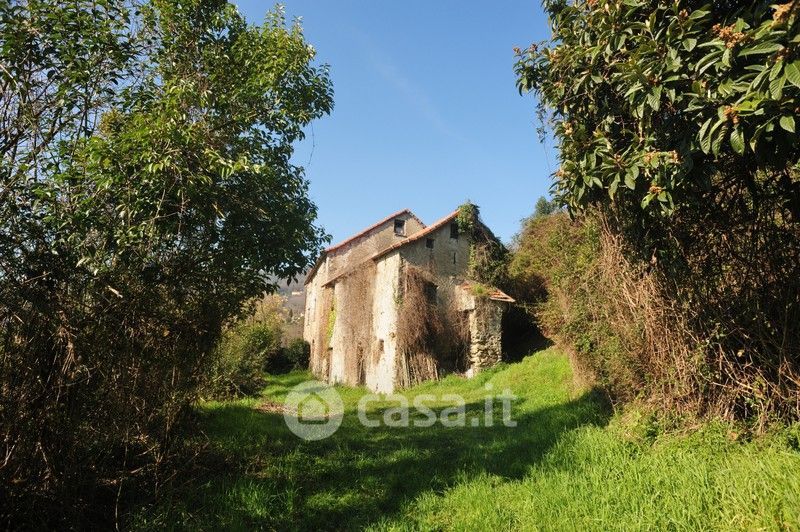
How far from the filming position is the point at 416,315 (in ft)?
56.8

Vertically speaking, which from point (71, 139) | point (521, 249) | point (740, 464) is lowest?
point (740, 464)

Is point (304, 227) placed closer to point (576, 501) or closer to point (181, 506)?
point (181, 506)

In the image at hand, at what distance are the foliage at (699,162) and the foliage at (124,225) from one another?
3.30 meters

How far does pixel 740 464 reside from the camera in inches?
147

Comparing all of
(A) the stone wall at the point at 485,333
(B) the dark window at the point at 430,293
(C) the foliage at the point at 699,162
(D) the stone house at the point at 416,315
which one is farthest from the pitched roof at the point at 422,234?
(C) the foliage at the point at 699,162

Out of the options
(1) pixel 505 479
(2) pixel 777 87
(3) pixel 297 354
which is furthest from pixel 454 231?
(2) pixel 777 87

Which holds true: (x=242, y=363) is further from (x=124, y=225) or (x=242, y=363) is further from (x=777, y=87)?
(x=777, y=87)

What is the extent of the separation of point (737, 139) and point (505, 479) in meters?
4.17

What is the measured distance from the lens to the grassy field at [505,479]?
11.6 feet

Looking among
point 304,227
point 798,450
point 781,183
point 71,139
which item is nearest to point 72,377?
point 71,139

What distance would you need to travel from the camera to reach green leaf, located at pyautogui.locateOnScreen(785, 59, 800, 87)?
2.45 meters

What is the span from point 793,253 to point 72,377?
660 cm

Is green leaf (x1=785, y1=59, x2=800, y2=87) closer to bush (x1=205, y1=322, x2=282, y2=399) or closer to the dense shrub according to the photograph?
the dense shrub

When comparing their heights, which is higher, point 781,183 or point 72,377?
point 781,183
